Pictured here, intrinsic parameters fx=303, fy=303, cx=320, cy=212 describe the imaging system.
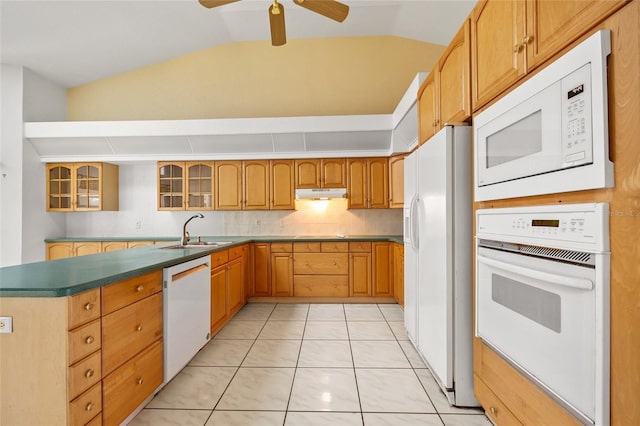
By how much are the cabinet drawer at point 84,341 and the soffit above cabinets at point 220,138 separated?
3.28 metres

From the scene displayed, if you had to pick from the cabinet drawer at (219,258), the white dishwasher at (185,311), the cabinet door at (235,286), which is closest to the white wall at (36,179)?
the cabinet door at (235,286)

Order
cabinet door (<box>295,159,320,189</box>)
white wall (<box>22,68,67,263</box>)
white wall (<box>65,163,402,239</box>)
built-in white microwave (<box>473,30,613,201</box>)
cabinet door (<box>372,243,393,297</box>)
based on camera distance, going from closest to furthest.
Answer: built-in white microwave (<box>473,30,613,201</box>) → cabinet door (<box>372,243,393,297</box>) → white wall (<box>22,68,67,263</box>) → cabinet door (<box>295,159,320,189</box>) → white wall (<box>65,163,402,239</box>)

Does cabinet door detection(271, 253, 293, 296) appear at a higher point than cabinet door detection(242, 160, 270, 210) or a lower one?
lower

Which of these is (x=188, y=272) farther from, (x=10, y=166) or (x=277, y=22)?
(x=10, y=166)

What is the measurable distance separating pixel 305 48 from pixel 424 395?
184 inches

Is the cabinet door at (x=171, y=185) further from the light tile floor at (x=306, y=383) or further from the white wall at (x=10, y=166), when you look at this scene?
the light tile floor at (x=306, y=383)

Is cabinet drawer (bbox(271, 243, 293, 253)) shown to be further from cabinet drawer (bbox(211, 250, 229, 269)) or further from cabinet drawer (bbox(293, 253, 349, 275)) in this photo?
cabinet drawer (bbox(211, 250, 229, 269))

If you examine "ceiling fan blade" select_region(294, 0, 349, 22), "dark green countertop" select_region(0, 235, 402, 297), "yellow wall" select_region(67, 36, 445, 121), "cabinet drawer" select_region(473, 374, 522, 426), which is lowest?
"cabinet drawer" select_region(473, 374, 522, 426)

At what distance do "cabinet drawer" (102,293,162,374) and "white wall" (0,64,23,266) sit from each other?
3.88 metres

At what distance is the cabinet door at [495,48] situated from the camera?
131 centimetres

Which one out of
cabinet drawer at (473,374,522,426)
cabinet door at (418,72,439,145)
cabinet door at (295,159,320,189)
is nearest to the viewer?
cabinet drawer at (473,374,522,426)

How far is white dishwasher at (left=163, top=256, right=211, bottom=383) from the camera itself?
6.53 ft

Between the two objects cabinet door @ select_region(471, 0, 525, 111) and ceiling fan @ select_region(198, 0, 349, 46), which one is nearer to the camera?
cabinet door @ select_region(471, 0, 525, 111)

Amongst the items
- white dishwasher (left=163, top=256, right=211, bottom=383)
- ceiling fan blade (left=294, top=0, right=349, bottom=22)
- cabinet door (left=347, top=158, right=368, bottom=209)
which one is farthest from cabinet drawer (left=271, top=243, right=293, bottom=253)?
ceiling fan blade (left=294, top=0, right=349, bottom=22)
